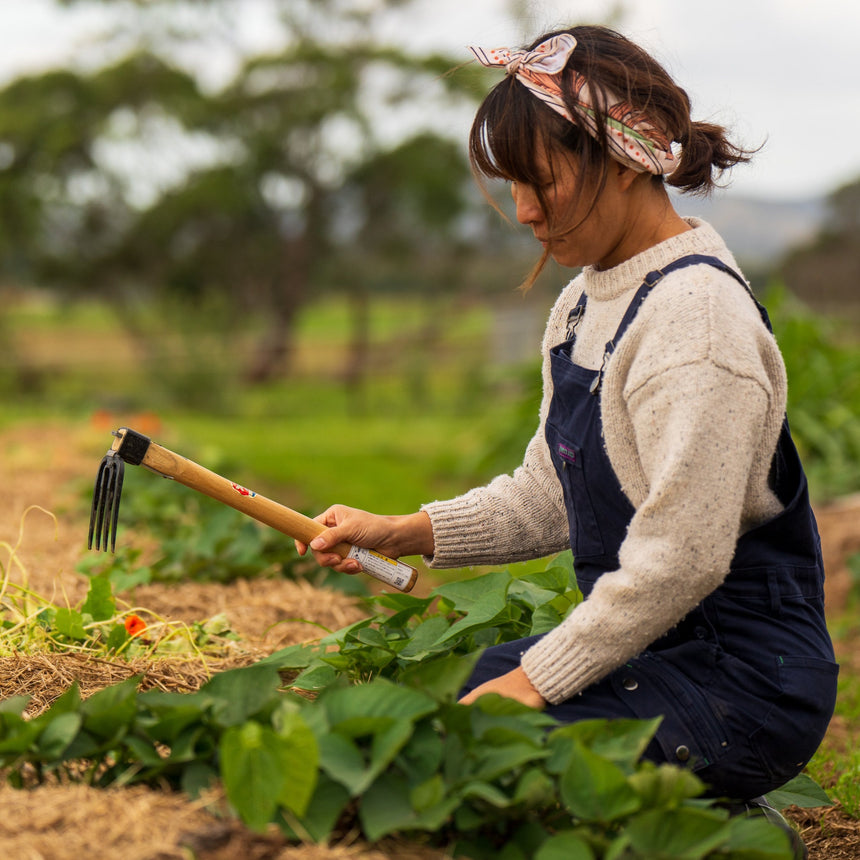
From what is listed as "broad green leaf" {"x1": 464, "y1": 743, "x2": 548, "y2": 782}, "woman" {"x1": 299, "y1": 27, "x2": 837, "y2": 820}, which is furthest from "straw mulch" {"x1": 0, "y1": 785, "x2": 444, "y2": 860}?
"woman" {"x1": 299, "y1": 27, "x2": 837, "y2": 820}

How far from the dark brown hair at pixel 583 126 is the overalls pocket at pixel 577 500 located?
428mm

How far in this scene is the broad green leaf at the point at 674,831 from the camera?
132 centimetres

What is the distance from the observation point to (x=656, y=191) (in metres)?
1.77

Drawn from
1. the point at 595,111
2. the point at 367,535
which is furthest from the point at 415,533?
the point at 595,111

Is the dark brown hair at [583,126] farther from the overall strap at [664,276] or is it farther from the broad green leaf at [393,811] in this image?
the broad green leaf at [393,811]

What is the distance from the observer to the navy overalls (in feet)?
5.45

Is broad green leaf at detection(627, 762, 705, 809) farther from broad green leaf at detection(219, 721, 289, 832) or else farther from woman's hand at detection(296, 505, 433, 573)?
woman's hand at detection(296, 505, 433, 573)

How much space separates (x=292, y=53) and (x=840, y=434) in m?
12.4

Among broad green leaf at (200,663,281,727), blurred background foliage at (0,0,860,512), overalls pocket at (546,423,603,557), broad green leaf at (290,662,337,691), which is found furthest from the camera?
blurred background foliage at (0,0,860,512)

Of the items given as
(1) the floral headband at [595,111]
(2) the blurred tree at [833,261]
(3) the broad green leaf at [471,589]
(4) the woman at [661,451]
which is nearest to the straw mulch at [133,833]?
(4) the woman at [661,451]

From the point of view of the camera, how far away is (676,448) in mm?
1502

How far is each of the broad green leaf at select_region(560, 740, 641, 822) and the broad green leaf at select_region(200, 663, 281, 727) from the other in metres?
0.48

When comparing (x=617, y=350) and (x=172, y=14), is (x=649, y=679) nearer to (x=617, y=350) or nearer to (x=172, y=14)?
(x=617, y=350)

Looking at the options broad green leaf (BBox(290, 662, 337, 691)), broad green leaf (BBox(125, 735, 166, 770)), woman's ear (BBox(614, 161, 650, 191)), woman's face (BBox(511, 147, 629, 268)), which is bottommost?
broad green leaf (BBox(290, 662, 337, 691))
